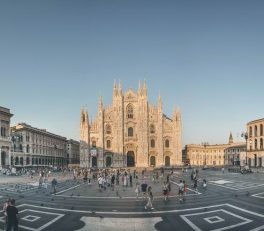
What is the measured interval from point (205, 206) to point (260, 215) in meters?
3.98

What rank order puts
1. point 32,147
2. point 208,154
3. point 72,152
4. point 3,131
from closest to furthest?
point 3,131 < point 32,147 < point 72,152 < point 208,154

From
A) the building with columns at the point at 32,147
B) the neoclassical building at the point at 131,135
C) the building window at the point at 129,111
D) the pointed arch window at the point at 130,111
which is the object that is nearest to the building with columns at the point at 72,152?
the building with columns at the point at 32,147

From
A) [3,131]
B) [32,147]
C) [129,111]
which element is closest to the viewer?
[3,131]

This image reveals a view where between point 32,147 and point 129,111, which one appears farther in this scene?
point 129,111

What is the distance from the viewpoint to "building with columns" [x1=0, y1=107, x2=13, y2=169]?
6253 cm

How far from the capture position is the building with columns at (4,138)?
62.5 metres

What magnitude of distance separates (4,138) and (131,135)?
33899 millimetres

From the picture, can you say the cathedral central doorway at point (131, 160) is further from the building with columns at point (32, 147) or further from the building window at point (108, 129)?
the building with columns at point (32, 147)

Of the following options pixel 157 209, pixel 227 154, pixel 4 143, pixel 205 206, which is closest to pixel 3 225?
pixel 157 209

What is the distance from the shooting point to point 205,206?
20750 mm

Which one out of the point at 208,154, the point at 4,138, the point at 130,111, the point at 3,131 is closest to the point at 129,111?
the point at 130,111

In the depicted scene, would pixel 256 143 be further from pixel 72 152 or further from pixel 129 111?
pixel 72 152

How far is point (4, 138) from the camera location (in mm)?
63406

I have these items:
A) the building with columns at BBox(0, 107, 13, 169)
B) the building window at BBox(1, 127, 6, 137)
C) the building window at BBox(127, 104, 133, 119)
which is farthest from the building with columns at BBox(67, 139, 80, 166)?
the building window at BBox(1, 127, 6, 137)
